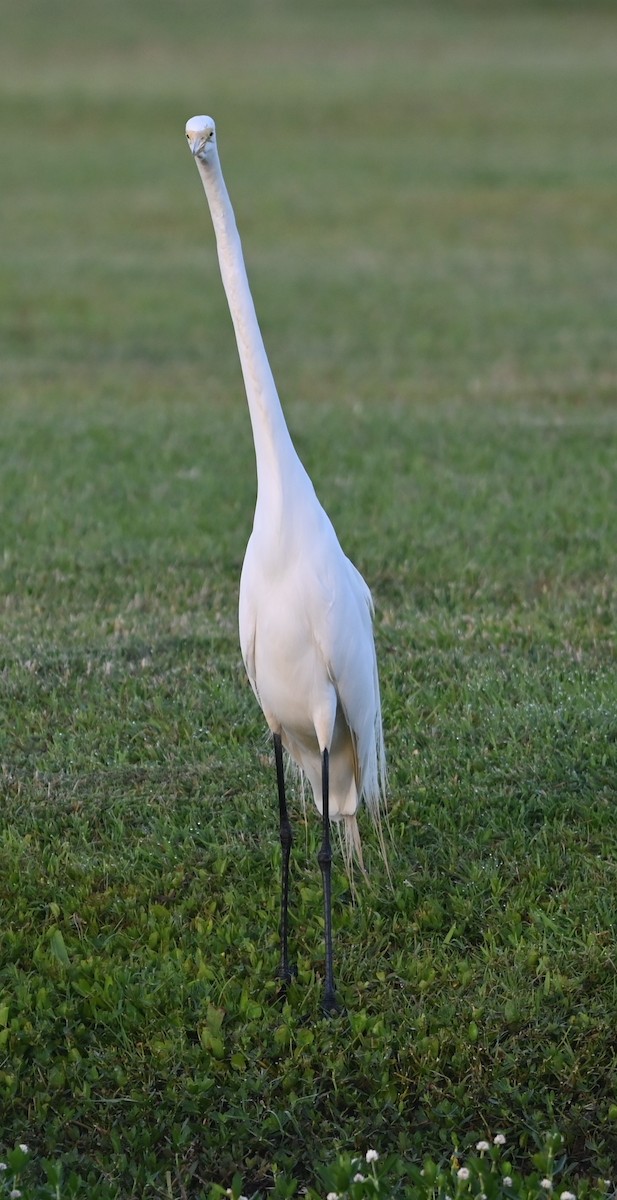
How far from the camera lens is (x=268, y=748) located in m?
5.21

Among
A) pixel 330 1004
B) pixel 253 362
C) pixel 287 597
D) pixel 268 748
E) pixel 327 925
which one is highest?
pixel 253 362

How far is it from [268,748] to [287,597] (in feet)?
4.35

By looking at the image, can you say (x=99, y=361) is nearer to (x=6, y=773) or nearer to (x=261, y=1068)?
(x=6, y=773)

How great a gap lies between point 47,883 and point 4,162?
67.3 feet

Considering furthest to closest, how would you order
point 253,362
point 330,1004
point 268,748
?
1. point 268,748
2. point 330,1004
3. point 253,362

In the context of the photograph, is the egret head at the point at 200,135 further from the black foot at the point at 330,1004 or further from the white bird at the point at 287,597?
the black foot at the point at 330,1004

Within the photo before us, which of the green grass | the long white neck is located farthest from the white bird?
the green grass

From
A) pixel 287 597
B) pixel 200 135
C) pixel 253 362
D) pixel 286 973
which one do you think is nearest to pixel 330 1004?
pixel 286 973

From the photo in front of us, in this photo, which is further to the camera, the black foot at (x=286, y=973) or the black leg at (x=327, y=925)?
Result: the black foot at (x=286, y=973)

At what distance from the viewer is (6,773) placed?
5016mm

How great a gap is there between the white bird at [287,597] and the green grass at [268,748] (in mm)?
371

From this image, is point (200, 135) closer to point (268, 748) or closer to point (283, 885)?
point (283, 885)

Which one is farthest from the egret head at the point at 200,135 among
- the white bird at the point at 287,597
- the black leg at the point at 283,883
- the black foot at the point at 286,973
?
the black foot at the point at 286,973

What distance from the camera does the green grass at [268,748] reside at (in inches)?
155
